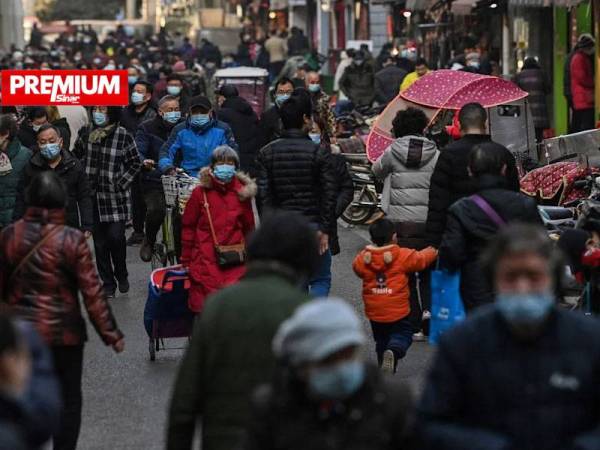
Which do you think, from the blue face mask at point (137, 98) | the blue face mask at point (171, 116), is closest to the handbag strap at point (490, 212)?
the blue face mask at point (171, 116)

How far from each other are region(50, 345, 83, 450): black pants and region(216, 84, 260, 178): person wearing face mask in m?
9.06

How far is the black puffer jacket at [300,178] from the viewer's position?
11117 millimetres

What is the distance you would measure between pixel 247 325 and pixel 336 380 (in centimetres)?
114

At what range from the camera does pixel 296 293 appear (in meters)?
5.64

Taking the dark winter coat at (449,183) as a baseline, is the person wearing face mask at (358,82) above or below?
below

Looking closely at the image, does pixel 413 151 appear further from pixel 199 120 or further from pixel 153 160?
pixel 153 160

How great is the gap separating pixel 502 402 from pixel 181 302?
6.46m

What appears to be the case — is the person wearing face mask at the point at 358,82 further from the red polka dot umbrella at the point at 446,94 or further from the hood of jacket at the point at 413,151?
the hood of jacket at the point at 413,151

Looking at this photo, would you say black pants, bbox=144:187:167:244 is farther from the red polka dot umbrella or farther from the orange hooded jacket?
the orange hooded jacket

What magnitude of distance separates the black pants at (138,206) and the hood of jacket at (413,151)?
17.8 feet

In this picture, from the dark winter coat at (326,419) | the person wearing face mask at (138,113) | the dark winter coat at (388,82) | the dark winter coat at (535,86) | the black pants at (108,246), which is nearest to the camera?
the dark winter coat at (326,419)

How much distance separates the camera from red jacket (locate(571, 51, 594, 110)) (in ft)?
77.0

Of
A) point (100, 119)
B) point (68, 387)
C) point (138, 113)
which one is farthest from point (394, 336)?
point (138, 113)

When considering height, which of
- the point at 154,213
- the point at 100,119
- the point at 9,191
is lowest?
the point at 154,213
